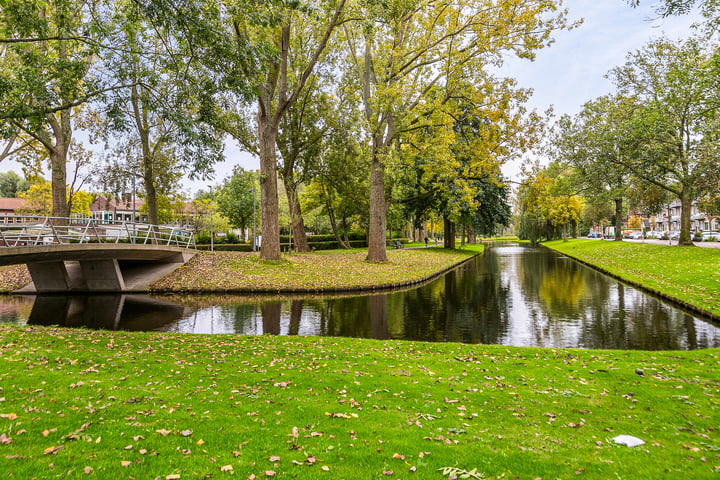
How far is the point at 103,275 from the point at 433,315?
1696 centimetres

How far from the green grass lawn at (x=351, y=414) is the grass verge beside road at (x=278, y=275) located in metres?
11.6

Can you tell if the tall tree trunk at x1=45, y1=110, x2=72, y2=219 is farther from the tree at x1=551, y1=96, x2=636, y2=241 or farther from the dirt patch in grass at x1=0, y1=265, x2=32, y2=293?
the tree at x1=551, y1=96, x2=636, y2=241

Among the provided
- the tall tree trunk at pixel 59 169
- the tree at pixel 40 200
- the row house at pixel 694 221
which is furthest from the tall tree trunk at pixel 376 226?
the row house at pixel 694 221

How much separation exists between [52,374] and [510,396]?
7159 millimetres

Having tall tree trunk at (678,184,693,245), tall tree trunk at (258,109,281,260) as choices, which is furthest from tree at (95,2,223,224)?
tall tree trunk at (678,184,693,245)

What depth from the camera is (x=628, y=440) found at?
4492 millimetres

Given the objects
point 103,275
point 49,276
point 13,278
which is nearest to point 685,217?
point 103,275

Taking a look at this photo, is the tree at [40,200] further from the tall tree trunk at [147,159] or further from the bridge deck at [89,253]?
the bridge deck at [89,253]

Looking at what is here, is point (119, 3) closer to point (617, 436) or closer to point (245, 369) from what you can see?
point (245, 369)

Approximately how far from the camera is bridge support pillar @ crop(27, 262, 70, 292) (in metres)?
20.7

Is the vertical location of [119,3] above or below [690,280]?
above

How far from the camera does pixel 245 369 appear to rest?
293 inches

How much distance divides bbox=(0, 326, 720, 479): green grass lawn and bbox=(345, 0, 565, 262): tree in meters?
16.2

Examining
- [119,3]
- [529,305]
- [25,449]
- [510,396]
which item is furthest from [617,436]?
[119,3]
